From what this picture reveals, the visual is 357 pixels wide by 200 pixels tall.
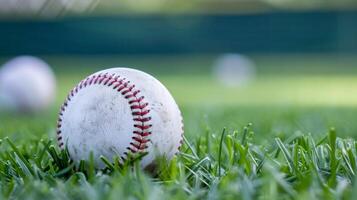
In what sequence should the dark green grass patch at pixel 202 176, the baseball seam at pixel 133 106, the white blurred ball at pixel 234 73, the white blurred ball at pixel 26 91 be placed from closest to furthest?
the dark green grass patch at pixel 202 176
the baseball seam at pixel 133 106
the white blurred ball at pixel 26 91
the white blurred ball at pixel 234 73

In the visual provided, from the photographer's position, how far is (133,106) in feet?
6.16

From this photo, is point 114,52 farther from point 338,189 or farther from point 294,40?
point 338,189

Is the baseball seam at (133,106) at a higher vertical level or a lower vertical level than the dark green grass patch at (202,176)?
higher

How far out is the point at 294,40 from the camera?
55.4 feet

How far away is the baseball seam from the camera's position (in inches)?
72.3

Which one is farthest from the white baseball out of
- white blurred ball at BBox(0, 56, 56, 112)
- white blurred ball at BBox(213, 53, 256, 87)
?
white blurred ball at BBox(213, 53, 256, 87)

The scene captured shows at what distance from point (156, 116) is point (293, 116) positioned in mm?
2666

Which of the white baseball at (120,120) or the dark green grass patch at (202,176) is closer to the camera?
the dark green grass patch at (202,176)

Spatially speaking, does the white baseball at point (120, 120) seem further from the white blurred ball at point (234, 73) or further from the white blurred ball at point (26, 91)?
the white blurred ball at point (234, 73)

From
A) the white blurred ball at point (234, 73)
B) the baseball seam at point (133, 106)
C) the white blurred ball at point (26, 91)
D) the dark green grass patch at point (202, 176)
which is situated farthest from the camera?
the white blurred ball at point (234, 73)

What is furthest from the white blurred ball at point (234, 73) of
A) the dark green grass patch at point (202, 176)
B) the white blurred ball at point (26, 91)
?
the dark green grass patch at point (202, 176)

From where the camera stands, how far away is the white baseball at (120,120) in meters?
1.84

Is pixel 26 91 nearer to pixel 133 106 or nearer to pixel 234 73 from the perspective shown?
pixel 133 106

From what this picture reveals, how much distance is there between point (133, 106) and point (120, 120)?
60 millimetres
